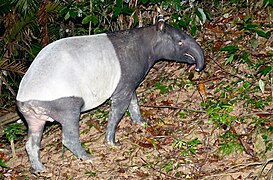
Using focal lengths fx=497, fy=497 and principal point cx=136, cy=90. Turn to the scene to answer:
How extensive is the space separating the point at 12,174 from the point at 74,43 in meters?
2.19

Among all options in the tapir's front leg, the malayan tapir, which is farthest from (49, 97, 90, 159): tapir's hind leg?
the tapir's front leg

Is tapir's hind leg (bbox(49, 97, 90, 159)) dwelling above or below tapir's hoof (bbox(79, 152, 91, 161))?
above

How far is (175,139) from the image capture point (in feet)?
23.3

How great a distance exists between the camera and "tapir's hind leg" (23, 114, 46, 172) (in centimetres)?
671

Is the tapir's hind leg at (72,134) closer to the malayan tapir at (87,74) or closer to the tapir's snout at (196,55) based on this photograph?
the malayan tapir at (87,74)

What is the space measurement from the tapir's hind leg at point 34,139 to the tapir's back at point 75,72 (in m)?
0.48

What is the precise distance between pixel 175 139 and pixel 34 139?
1980 millimetres

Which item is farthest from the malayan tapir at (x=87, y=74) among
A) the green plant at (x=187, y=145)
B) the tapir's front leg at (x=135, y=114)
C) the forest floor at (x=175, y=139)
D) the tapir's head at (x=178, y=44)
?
the green plant at (x=187, y=145)

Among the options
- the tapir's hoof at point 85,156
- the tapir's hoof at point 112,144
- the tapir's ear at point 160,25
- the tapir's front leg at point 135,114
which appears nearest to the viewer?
the tapir's hoof at point 85,156

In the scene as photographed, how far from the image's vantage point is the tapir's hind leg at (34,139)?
671 centimetres

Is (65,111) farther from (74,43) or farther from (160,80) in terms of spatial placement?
(160,80)

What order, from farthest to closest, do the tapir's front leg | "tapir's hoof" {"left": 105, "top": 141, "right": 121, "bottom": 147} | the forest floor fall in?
1. the tapir's front leg
2. "tapir's hoof" {"left": 105, "top": 141, "right": 121, "bottom": 147}
3. the forest floor

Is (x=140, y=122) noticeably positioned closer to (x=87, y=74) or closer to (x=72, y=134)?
(x=72, y=134)

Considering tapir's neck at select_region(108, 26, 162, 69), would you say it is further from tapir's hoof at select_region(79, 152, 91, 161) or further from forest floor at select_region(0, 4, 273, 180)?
tapir's hoof at select_region(79, 152, 91, 161)
